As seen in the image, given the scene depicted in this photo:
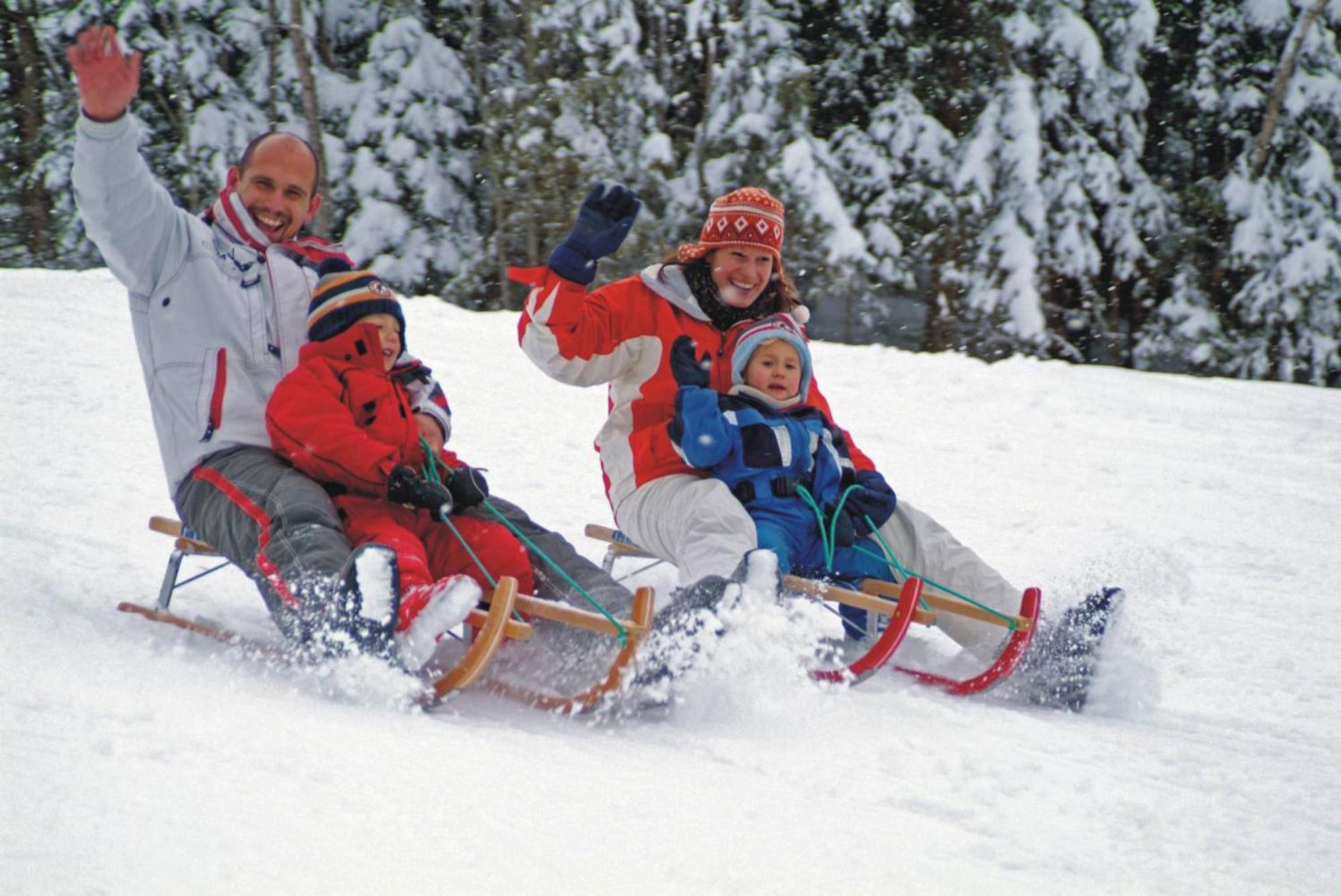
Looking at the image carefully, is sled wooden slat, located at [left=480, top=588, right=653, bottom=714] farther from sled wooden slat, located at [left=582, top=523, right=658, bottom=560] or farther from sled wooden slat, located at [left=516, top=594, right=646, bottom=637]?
sled wooden slat, located at [left=582, top=523, right=658, bottom=560]

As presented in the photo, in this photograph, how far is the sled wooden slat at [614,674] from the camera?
2.28m

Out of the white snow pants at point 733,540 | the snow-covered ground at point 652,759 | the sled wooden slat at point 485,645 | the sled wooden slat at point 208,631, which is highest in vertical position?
the white snow pants at point 733,540

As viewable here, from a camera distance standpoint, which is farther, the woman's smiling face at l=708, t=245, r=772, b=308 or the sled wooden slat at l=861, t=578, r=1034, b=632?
the woman's smiling face at l=708, t=245, r=772, b=308

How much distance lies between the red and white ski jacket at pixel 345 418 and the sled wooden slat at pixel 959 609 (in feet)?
3.97

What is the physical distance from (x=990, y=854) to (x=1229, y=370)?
449 inches

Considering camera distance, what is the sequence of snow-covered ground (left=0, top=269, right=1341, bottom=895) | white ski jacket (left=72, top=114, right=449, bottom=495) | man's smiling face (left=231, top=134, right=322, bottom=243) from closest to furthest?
snow-covered ground (left=0, top=269, right=1341, bottom=895), white ski jacket (left=72, top=114, right=449, bottom=495), man's smiling face (left=231, top=134, right=322, bottom=243)

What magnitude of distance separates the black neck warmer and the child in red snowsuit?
922mm

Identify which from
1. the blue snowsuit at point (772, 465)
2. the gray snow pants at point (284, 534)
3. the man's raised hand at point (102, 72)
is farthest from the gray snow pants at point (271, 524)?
the blue snowsuit at point (772, 465)

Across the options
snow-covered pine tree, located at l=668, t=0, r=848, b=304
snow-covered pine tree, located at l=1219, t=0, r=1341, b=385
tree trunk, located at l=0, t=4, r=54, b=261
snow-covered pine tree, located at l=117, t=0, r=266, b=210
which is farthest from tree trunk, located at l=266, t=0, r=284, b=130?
snow-covered pine tree, located at l=1219, t=0, r=1341, b=385

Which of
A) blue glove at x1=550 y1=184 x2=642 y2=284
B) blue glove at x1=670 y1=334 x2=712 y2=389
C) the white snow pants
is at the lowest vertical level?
the white snow pants

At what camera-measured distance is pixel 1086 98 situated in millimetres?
11883

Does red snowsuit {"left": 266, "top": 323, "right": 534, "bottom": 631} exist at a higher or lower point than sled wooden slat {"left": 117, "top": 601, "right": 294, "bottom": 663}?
higher

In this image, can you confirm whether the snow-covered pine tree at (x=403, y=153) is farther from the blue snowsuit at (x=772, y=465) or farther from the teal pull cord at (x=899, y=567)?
the teal pull cord at (x=899, y=567)

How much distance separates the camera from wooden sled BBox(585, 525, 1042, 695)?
2.69m
